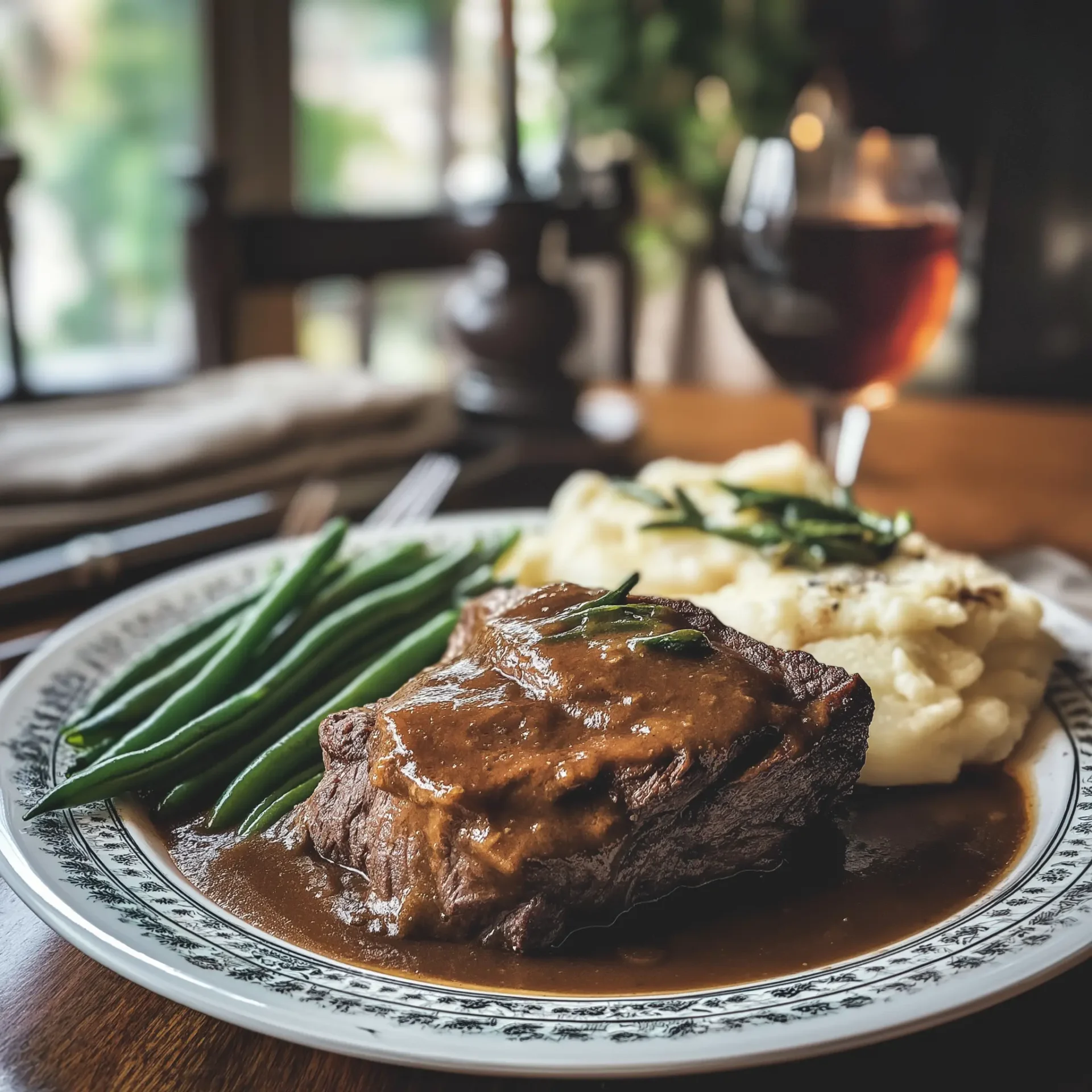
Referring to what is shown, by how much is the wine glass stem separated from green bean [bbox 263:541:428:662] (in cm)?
103

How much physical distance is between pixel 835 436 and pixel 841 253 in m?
0.47

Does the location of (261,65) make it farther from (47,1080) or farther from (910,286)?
(47,1080)

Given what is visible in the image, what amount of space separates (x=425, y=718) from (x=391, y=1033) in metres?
0.41

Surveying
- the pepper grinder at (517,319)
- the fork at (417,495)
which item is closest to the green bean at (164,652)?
the fork at (417,495)

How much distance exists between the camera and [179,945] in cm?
124

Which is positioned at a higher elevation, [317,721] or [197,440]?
[197,440]

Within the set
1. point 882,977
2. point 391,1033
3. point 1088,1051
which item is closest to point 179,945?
point 391,1033

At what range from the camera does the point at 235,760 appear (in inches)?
69.9

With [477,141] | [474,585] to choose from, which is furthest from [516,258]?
[477,141]

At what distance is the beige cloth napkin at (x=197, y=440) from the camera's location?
2.72 metres

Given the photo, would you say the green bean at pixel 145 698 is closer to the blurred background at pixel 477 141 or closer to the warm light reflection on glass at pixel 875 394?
the warm light reflection on glass at pixel 875 394

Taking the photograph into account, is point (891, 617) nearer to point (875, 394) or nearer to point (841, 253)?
point (841, 253)

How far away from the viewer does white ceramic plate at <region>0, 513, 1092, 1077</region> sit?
1069 millimetres

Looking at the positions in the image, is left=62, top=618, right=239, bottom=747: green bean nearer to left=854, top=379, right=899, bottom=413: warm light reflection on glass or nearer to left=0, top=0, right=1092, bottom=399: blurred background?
left=854, top=379, right=899, bottom=413: warm light reflection on glass
